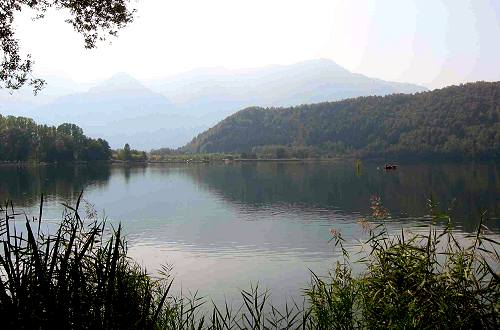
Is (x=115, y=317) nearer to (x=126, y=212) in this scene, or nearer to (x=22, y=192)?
(x=126, y=212)

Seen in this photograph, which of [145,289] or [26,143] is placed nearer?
[145,289]

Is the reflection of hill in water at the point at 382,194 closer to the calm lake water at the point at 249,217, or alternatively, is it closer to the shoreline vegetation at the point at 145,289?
the calm lake water at the point at 249,217

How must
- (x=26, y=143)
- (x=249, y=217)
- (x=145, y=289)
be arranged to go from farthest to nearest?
(x=26, y=143)
(x=249, y=217)
(x=145, y=289)

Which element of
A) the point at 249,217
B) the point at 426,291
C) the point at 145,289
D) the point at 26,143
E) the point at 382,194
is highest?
the point at 26,143

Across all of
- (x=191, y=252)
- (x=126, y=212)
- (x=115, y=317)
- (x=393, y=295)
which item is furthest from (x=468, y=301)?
(x=126, y=212)

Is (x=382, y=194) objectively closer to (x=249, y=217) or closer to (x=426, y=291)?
(x=249, y=217)

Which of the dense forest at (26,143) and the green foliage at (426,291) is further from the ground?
the dense forest at (26,143)

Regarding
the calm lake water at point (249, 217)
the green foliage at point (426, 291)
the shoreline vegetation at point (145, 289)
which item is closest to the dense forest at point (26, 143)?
the calm lake water at point (249, 217)

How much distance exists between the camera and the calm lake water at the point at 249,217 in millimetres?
39438

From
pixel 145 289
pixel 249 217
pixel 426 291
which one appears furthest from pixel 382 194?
pixel 145 289

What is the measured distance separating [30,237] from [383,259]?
10526 millimetres

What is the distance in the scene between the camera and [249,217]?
247 feet

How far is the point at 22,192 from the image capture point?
9844cm

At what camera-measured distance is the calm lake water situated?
3944 centimetres
